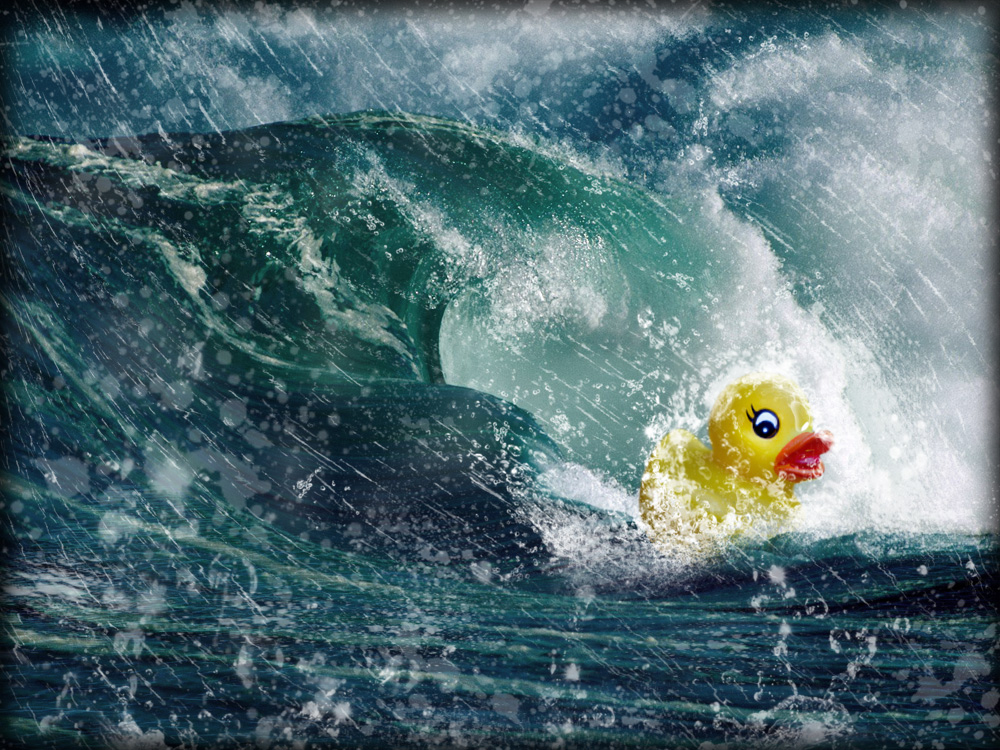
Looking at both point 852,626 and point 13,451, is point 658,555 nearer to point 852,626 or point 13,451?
point 852,626

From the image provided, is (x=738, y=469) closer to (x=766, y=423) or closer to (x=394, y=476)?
(x=766, y=423)

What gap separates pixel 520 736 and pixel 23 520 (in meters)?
1.83

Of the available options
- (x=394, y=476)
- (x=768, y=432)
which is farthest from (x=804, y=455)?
(x=394, y=476)

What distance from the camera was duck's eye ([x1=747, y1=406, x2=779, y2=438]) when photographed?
76.4 inches

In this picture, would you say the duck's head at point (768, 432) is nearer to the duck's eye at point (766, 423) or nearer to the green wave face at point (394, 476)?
the duck's eye at point (766, 423)

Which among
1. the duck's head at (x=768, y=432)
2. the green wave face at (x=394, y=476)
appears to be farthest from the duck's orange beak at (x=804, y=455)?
the green wave face at (x=394, y=476)

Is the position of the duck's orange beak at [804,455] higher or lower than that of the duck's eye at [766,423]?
lower

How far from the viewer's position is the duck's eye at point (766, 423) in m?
1.94

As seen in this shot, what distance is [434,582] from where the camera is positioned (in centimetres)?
226

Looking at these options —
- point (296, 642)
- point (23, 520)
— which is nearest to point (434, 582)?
point (296, 642)

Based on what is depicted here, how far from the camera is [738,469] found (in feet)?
6.58

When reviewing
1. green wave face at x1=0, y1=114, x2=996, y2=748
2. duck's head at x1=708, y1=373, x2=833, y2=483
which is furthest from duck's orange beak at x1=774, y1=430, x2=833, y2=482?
green wave face at x1=0, y1=114, x2=996, y2=748

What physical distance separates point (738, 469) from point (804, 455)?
180mm

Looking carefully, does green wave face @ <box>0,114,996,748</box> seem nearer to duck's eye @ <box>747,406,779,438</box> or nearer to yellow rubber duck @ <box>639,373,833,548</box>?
yellow rubber duck @ <box>639,373,833,548</box>
